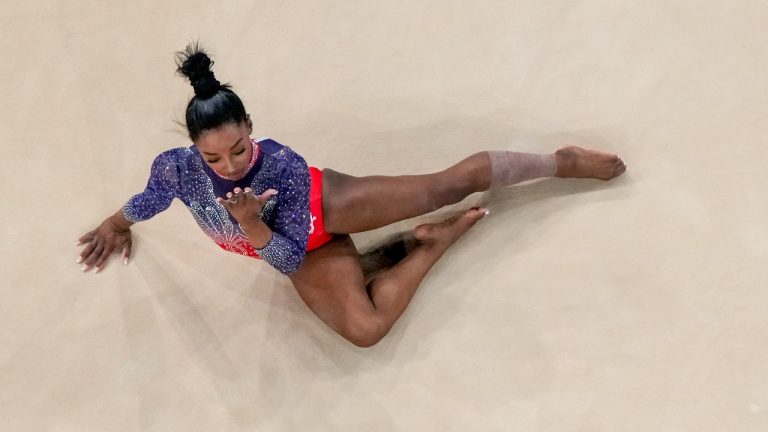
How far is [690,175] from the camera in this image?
5.82ft

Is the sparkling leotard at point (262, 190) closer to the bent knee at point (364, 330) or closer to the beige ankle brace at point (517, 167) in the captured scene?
the bent knee at point (364, 330)

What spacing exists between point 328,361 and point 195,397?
1.07 feet

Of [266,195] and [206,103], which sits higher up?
[206,103]

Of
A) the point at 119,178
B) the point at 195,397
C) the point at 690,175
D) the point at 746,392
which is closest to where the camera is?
the point at 746,392

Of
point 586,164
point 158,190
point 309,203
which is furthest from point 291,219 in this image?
point 586,164

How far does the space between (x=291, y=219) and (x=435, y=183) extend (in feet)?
1.27

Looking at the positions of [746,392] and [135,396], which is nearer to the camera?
[746,392]

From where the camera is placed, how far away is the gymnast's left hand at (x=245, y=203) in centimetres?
131

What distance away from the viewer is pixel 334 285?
1619 millimetres

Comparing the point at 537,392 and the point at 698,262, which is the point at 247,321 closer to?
the point at 537,392

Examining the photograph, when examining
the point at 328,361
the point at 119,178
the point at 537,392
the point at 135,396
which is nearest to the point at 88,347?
the point at 135,396

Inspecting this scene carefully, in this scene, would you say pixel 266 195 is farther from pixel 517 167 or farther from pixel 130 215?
pixel 517 167

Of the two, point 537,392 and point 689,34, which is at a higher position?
point 689,34

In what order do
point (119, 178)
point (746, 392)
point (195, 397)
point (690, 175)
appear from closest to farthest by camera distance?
point (746, 392), point (195, 397), point (690, 175), point (119, 178)
